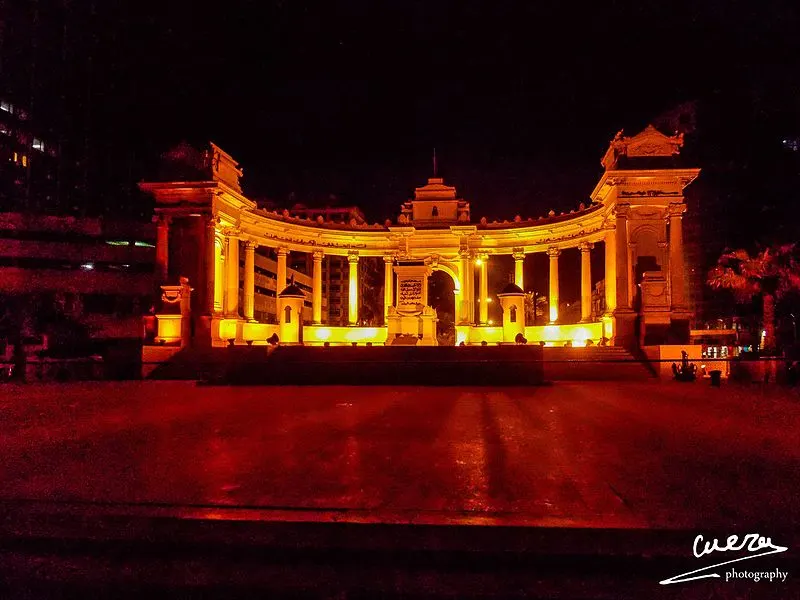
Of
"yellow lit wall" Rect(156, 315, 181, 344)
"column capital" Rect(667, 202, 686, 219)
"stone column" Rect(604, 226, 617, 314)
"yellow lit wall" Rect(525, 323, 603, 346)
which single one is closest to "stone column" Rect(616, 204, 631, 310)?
"stone column" Rect(604, 226, 617, 314)

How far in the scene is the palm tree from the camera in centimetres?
2570

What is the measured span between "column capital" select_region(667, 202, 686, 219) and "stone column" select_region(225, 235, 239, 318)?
88.2ft

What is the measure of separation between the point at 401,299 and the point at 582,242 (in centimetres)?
1475

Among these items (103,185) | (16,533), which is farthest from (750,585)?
(103,185)

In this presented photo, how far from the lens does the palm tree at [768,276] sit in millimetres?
25703

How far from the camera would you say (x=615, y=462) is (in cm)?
755

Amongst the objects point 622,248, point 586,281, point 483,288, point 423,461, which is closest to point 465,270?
point 483,288

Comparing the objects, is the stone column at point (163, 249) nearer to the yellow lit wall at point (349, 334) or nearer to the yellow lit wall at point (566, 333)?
the yellow lit wall at point (349, 334)

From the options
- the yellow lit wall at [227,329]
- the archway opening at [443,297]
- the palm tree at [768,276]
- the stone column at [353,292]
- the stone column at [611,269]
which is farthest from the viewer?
the archway opening at [443,297]

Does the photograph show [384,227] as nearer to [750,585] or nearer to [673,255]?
[673,255]

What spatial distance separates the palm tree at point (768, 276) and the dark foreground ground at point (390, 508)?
1910 centimetres

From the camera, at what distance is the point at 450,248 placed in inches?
1816

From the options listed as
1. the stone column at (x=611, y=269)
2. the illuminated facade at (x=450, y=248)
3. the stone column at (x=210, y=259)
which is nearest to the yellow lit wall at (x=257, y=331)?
the illuminated facade at (x=450, y=248)

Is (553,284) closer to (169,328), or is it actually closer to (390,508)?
(169,328)
